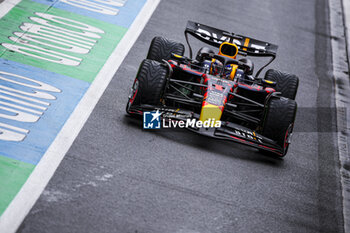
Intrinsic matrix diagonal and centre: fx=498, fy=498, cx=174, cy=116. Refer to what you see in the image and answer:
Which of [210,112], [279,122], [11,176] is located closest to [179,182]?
[210,112]

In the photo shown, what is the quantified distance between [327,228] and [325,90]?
580 centimetres

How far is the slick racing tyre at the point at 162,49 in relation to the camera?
9805 mm

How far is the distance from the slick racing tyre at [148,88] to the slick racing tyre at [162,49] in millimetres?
1584

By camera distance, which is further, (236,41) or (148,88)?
(236,41)

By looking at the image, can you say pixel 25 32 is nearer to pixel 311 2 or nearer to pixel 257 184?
pixel 257 184

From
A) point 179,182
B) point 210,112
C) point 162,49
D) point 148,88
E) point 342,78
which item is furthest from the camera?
point 342,78

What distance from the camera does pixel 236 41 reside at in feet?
32.8

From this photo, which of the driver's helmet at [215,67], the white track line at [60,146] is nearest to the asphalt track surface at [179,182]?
the white track line at [60,146]

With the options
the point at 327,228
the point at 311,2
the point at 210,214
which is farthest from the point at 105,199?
the point at 311,2

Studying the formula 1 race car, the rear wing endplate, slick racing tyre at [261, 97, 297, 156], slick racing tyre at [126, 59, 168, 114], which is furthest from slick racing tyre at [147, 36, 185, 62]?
slick racing tyre at [261, 97, 297, 156]

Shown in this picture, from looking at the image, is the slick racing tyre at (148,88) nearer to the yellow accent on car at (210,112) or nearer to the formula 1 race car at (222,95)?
the formula 1 race car at (222,95)

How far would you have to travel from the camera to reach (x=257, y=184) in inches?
301

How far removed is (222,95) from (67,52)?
3720 mm

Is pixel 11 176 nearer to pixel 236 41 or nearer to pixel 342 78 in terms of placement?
pixel 236 41
